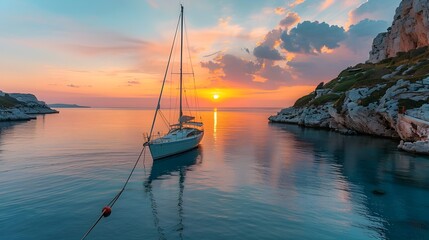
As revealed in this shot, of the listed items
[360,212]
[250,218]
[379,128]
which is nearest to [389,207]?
[360,212]

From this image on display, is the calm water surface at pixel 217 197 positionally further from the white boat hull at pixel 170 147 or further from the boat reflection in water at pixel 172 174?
the white boat hull at pixel 170 147

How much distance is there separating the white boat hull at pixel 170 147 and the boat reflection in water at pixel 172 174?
0.71 m

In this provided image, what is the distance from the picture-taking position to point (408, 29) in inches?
4306

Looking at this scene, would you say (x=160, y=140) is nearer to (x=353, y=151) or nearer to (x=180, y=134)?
(x=180, y=134)

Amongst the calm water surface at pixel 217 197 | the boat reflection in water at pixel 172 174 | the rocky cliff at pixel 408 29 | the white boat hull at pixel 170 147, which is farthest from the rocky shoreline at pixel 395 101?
the white boat hull at pixel 170 147

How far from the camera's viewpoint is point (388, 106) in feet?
173

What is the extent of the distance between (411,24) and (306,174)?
113248 millimetres

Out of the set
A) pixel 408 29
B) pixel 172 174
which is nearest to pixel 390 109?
pixel 172 174

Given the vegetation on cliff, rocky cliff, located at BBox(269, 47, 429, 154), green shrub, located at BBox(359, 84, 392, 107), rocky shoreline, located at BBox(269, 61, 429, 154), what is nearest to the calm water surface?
rocky shoreline, located at BBox(269, 61, 429, 154)

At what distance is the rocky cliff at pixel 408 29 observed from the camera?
98.0m

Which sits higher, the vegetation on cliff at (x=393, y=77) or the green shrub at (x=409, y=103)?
the vegetation on cliff at (x=393, y=77)

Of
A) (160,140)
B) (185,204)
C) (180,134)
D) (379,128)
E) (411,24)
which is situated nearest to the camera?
(185,204)

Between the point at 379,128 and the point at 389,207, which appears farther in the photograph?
the point at 379,128

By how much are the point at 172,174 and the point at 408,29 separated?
124m
